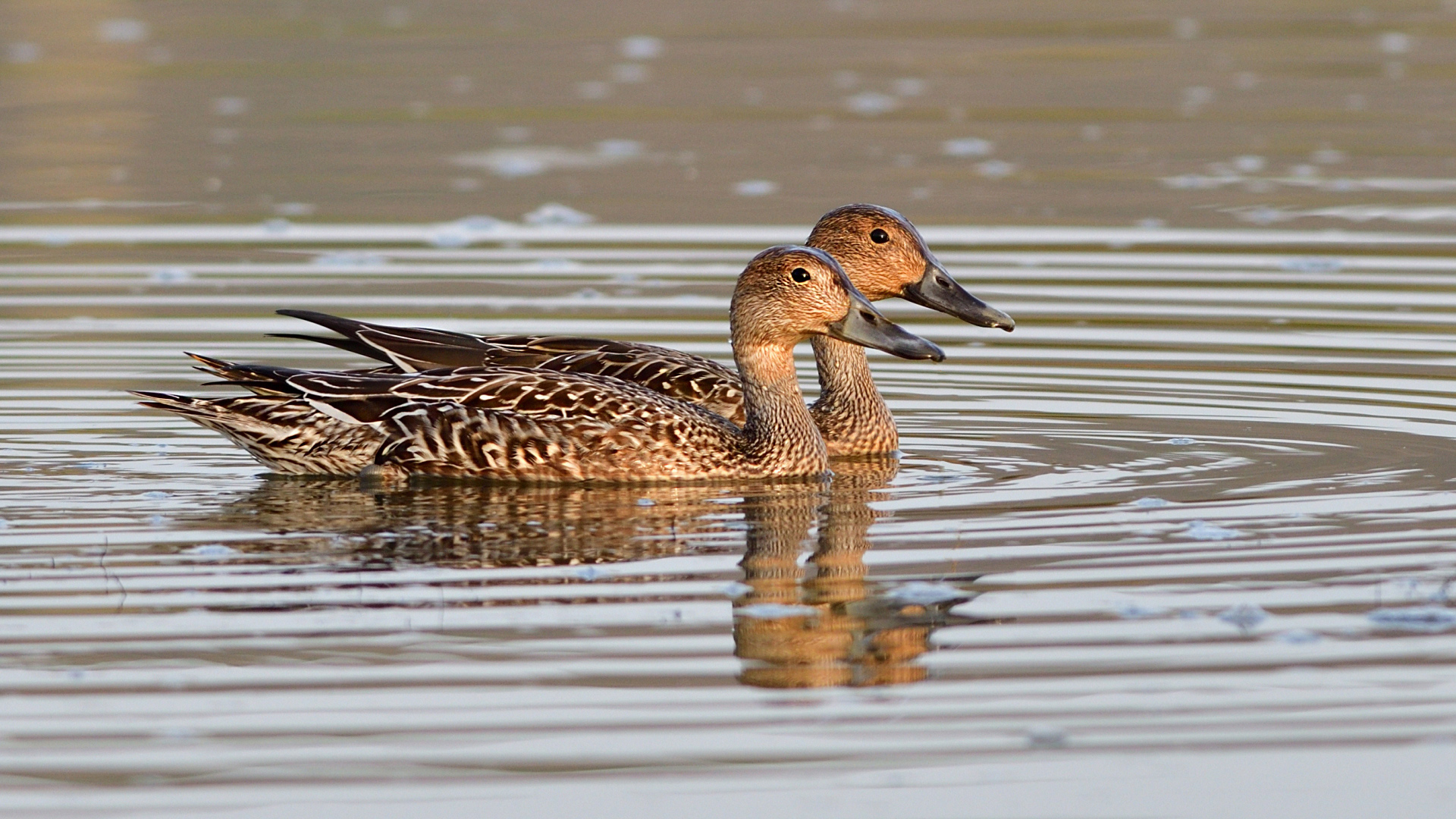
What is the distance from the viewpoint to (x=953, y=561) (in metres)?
7.19

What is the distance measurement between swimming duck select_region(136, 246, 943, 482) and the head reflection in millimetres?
567

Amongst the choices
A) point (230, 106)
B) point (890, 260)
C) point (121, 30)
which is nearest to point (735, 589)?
point (890, 260)

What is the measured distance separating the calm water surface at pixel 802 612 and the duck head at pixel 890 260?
Result: 1.77 feet

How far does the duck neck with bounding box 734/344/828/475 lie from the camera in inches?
348

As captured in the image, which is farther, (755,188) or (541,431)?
(755,188)

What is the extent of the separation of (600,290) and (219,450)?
13.1 feet

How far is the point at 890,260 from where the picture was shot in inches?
395

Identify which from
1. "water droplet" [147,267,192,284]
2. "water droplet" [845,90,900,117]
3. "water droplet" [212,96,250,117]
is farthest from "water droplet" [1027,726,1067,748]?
"water droplet" [212,96,250,117]

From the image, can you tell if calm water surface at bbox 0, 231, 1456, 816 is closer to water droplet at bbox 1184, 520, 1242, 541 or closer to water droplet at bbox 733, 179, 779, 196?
water droplet at bbox 1184, 520, 1242, 541

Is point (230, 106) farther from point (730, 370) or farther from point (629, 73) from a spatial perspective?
point (730, 370)

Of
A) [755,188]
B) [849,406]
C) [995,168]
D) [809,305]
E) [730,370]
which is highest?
[995,168]

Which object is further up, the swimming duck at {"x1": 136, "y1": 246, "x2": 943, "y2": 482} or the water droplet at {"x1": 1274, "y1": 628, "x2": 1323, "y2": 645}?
the swimming duck at {"x1": 136, "y1": 246, "x2": 943, "y2": 482}

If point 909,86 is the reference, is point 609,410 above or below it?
below

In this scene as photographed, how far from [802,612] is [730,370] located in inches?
135
